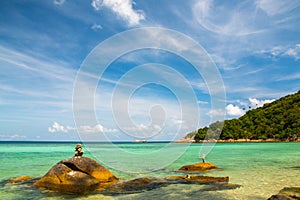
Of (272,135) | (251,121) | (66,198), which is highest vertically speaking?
(251,121)

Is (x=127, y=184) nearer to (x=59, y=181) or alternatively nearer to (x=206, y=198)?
(x=59, y=181)

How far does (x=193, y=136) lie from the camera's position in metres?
157

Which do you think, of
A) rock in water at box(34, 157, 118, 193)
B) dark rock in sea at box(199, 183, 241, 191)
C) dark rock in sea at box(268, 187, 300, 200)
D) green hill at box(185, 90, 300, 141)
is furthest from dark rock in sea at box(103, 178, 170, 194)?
green hill at box(185, 90, 300, 141)

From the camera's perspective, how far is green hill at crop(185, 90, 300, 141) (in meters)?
106

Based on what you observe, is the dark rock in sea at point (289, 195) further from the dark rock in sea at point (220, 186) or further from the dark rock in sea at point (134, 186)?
the dark rock in sea at point (134, 186)

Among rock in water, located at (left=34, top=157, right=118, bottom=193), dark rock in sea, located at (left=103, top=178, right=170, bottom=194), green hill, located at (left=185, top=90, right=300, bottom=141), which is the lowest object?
dark rock in sea, located at (left=103, top=178, right=170, bottom=194)

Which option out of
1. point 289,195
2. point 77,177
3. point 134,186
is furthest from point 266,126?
point 289,195

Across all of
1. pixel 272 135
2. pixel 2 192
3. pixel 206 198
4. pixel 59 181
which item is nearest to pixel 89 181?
pixel 59 181

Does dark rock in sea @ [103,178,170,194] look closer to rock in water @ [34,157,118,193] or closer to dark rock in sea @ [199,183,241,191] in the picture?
rock in water @ [34,157,118,193]

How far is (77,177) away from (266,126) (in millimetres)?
120782

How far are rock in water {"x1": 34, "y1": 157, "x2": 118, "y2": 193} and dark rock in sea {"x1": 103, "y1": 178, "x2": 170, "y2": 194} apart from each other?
2.38 ft

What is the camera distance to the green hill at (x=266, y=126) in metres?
106

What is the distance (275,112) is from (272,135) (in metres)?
12.6

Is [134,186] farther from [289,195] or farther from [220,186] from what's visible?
[289,195]
